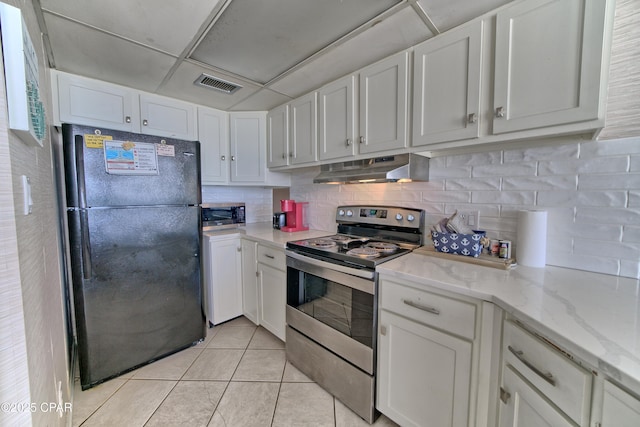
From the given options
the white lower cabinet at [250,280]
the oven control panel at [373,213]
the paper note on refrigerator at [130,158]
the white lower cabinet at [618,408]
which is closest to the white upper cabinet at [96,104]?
the paper note on refrigerator at [130,158]

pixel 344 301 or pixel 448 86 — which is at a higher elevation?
pixel 448 86

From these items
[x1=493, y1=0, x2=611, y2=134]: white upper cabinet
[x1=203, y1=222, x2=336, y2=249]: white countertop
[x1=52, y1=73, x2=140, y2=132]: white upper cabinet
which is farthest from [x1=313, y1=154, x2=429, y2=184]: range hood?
[x1=52, y1=73, x2=140, y2=132]: white upper cabinet

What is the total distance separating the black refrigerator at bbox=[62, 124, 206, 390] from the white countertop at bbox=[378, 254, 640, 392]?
1.61 m

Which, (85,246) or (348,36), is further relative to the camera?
(85,246)

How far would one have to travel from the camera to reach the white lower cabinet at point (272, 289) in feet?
6.46

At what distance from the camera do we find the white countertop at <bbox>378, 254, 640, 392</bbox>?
1.99 ft

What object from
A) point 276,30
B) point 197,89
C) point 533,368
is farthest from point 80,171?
point 533,368

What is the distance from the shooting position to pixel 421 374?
120cm

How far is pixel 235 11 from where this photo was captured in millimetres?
1251

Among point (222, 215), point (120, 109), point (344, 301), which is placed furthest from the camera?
point (222, 215)

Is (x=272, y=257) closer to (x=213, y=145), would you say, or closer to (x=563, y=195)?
(x=213, y=145)

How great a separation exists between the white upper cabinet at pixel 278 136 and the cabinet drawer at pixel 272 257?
874 millimetres

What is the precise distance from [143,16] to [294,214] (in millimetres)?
1783

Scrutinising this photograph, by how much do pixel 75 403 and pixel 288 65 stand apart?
261 cm
